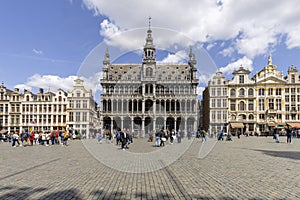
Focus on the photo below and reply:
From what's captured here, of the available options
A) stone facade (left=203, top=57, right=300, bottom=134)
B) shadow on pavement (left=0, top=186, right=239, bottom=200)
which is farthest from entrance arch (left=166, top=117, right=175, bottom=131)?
shadow on pavement (left=0, top=186, right=239, bottom=200)

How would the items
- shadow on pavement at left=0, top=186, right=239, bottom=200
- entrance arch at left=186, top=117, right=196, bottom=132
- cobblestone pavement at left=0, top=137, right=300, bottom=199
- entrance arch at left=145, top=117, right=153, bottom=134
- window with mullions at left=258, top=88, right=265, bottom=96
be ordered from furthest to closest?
A: entrance arch at left=145, top=117, right=153, bottom=134 < entrance arch at left=186, top=117, right=196, bottom=132 < window with mullions at left=258, top=88, right=265, bottom=96 < cobblestone pavement at left=0, top=137, right=300, bottom=199 < shadow on pavement at left=0, top=186, right=239, bottom=200

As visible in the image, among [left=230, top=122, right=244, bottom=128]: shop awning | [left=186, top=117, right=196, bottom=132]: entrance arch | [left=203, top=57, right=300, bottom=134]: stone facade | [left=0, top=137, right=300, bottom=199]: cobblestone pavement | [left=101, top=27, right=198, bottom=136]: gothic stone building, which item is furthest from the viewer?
[left=101, top=27, right=198, bottom=136]: gothic stone building

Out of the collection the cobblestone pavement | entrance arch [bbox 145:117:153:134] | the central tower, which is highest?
the central tower

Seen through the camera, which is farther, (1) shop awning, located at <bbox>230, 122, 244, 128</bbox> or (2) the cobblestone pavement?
(1) shop awning, located at <bbox>230, 122, 244, 128</bbox>

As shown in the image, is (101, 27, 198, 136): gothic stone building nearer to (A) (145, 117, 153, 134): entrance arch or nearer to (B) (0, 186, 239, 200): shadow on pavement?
(A) (145, 117, 153, 134): entrance arch

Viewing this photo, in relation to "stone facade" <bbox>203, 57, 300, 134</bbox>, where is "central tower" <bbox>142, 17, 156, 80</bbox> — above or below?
above

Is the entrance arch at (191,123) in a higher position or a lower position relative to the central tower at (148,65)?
lower

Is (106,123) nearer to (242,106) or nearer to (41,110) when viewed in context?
(41,110)

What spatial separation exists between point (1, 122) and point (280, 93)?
210ft

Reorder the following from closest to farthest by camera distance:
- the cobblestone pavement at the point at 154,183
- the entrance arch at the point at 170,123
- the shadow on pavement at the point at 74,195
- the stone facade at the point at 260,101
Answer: the shadow on pavement at the point at 74,195, the cobblestone pavement at the point at 154,183, the stone facade at the point at 260,101, the entrance arch at the point at 170,123

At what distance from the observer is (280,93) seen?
5072 centimetres

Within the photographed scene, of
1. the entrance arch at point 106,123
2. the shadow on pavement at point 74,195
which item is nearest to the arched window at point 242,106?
the entrance arch at point 106,123

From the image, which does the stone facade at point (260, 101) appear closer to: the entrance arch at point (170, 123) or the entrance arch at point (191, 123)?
the entrance arch at point (191, 123)

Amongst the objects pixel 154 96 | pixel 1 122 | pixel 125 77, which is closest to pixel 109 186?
pixel 154 96
